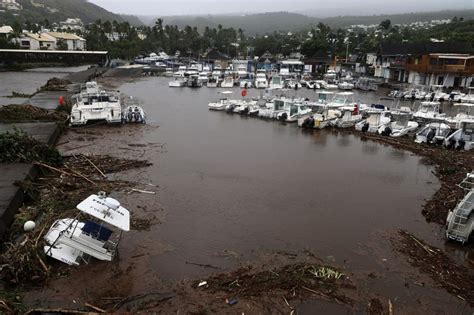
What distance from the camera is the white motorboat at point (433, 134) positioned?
22.9 meters

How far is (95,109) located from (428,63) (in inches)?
1711

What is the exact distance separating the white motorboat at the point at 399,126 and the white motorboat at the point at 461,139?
2.87m

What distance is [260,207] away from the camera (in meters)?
13.7

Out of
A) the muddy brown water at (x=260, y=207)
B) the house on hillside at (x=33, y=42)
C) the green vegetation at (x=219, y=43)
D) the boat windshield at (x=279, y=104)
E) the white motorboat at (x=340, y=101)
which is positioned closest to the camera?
the muddy brown water at (x=260, y=207)

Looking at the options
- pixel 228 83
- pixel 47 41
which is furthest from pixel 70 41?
pixel 228 83

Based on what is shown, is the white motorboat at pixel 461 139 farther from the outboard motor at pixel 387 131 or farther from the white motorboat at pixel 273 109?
the white motorboat at pixel 273 109

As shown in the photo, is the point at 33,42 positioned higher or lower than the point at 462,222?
higher

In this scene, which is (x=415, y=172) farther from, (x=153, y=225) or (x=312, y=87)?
(x=312, y=87)

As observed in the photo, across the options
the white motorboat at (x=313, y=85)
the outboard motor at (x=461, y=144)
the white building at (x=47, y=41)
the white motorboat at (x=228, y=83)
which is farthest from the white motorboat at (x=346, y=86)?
the white building at (x=47, y=41)

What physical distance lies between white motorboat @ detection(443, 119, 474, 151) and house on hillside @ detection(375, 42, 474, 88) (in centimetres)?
3238

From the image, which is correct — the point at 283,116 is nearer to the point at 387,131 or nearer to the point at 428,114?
the point at 387,131

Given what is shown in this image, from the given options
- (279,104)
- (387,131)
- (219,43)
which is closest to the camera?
(387,131)

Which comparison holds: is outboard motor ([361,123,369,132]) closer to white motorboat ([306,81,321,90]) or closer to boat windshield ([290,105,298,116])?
boat windshield ([290,105,298,116])

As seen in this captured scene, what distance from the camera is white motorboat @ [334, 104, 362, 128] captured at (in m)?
27.1
